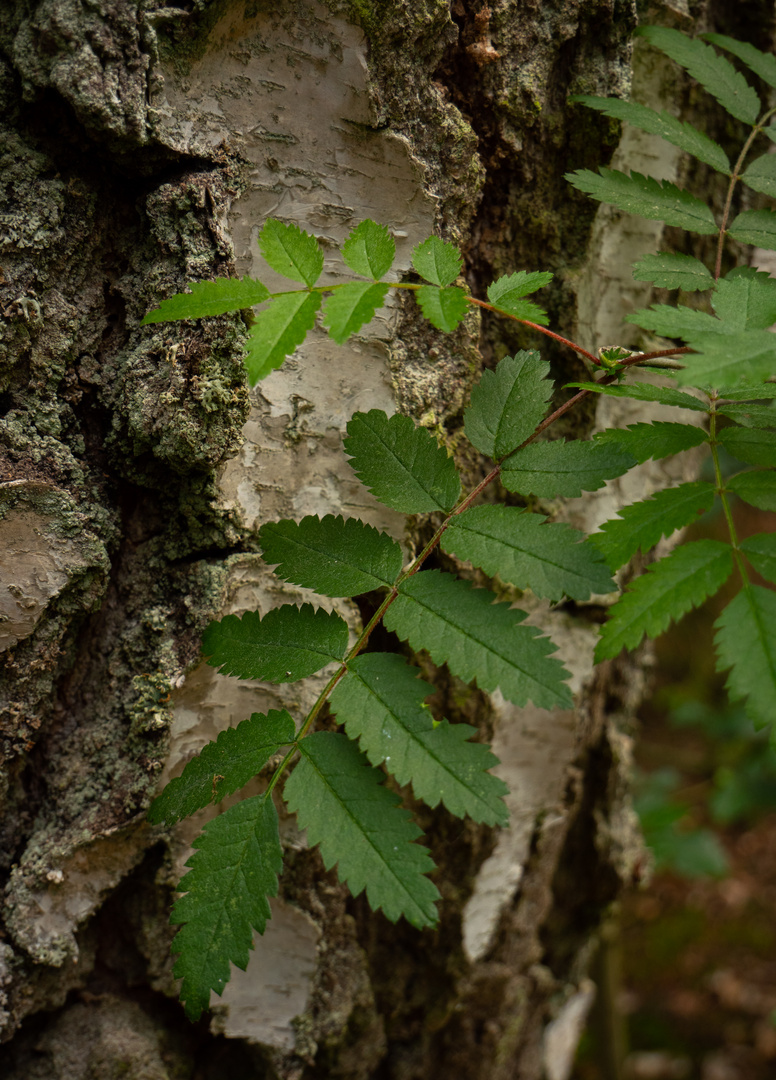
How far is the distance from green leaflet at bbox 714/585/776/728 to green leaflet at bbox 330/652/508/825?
30cm

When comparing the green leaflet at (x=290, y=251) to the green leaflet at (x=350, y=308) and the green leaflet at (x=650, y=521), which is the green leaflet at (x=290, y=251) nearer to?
the green leaflet at (x=350, y=308)

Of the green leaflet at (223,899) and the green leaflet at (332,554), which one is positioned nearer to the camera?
the green leaflet at (223,899)

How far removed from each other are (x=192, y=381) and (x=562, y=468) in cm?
53

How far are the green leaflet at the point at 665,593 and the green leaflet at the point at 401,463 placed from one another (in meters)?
0.28

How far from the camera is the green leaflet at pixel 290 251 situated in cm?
97

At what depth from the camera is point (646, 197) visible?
3.92 feet

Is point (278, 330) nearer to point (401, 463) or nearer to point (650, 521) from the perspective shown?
point (401, 463)

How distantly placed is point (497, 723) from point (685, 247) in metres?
1.02

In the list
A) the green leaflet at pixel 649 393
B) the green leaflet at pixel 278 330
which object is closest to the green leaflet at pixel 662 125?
the green leaflet at pixel 649 393

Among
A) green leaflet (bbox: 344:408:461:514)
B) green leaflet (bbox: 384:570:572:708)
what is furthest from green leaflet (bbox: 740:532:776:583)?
green leaflet (bbox: 344:408:461:514)

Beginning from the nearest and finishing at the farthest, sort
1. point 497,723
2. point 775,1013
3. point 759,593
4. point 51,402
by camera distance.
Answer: point 759,593 < point 51,402 < point 497,723 < point 775,1013

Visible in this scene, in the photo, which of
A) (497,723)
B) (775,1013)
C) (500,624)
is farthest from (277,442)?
(775,1013)

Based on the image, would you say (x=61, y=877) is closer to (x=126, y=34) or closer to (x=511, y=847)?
(x=511, y=847)

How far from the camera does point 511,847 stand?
1.52 meters
